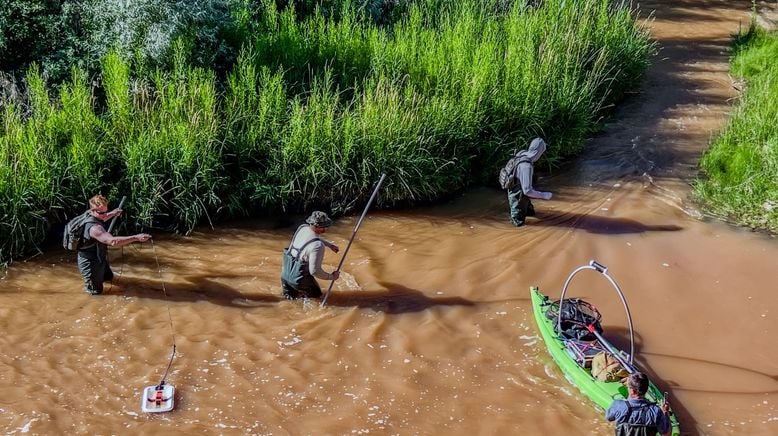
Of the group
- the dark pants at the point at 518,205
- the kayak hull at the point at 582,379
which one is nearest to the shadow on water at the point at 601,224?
the dark pants at the point at 518,205

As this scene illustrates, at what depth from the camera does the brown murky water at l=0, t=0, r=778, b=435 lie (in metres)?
6.26

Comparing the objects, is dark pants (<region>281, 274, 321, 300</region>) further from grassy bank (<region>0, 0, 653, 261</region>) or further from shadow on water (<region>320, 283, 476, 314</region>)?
grassy bank (<region>0, 0, 653, 261</region>)

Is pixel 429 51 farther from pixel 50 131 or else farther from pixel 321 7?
pixel 50 131

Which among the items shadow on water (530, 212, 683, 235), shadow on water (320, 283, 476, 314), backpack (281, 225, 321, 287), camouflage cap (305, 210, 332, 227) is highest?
camouflage cap (305, 210, 332, 227)

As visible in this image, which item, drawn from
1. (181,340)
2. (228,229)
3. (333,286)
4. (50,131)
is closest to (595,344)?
(333,286)

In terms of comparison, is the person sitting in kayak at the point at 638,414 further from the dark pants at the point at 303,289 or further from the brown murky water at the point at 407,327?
the dark pants at the point at 303,289

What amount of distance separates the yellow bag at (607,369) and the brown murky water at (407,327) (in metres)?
0.29

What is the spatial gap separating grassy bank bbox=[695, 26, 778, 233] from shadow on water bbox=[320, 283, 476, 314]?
3.95 meters

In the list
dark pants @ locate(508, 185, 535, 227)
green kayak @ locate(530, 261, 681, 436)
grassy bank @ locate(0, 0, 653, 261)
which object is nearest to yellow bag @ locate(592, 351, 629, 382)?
green kayak @ locate(530, 261, 681, 436)

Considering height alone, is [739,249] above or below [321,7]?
below

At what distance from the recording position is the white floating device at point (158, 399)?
6.14 m

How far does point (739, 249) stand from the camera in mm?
8812

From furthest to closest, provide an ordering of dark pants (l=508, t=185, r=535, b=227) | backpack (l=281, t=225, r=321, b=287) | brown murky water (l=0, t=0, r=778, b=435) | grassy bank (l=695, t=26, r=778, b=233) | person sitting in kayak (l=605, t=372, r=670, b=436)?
grassy bank (l=695, t=26, r=778, b=233) → dark pants (l=508, t=185, r=535, b=227) → backpack (l=281, t=225, r=321, b=287) → brown murky water (l=0, t=0, r=778, b=435) → person sitting in kayak (l=605, t=372, r=670, b=436)

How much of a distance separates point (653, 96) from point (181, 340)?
9.10m
